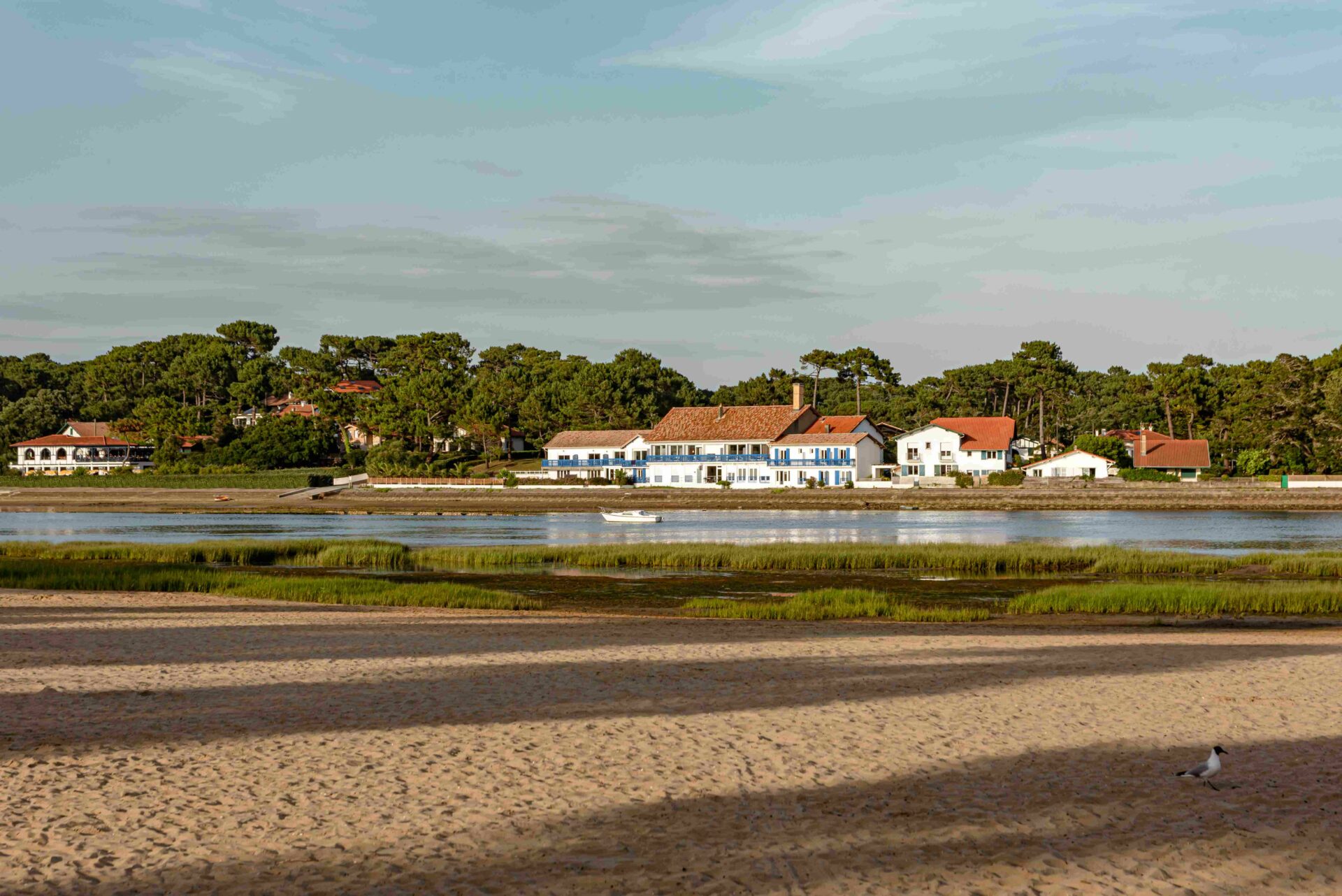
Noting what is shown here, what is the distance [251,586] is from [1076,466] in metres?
74.6

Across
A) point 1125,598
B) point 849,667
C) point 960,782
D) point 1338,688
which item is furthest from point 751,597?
point 960,782

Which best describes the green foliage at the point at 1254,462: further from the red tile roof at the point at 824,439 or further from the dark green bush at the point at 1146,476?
the red tile roof at the point at 824,439

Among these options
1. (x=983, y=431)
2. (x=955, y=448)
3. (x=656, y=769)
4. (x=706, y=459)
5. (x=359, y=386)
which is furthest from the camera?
(x=359, y=386)

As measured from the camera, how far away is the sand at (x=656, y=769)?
738cm

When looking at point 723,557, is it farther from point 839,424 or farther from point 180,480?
point 180,480

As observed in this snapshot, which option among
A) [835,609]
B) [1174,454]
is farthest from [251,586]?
[1174,454]

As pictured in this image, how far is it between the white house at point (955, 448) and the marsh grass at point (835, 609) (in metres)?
68.2

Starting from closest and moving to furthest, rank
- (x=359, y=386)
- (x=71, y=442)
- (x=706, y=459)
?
(x=706, y=459) < (x=71, y=442) < (x=359, y=386)

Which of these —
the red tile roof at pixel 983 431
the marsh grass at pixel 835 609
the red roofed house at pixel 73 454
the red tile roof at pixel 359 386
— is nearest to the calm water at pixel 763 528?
the marsh grass at pixel 835 609

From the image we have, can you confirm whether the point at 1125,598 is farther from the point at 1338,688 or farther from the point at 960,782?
the point at 960,782

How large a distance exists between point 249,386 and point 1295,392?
322 feet

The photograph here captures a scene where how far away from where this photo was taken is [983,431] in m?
93.6

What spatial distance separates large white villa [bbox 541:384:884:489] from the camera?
90.4 m

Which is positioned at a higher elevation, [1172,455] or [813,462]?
[1172,455]
